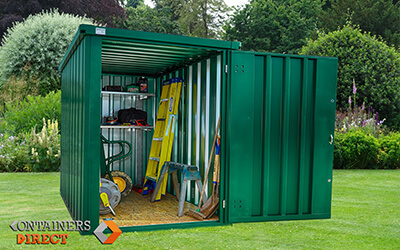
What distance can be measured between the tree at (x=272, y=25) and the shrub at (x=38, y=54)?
1475 centimetres

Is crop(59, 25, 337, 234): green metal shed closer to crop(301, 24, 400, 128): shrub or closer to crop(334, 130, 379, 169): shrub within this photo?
crop(334, 130, 379, 169): shrub

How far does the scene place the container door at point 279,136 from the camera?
563 cm

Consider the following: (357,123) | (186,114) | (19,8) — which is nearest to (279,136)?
(186,114)

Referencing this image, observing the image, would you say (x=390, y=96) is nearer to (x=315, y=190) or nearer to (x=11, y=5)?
(x=315, y=190)

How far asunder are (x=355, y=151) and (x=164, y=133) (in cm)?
636

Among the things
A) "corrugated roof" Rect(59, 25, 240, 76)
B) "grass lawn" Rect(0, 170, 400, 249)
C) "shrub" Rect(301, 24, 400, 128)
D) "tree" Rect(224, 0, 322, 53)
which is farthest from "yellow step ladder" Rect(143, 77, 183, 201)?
"tree" Rect(224, 0, 322, 53)

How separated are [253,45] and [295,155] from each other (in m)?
21.8

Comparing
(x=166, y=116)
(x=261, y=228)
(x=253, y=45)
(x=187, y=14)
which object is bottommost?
(x=261, y=228)

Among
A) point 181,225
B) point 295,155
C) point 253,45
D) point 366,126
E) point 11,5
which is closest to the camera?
point 181,225

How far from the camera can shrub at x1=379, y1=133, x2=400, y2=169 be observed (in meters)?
11.6

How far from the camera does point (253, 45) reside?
26938 millimetres

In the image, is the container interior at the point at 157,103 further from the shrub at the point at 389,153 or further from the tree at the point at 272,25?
the tree at the point at 272,25

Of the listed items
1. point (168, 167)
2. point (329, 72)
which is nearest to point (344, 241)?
point (329, 72)
